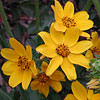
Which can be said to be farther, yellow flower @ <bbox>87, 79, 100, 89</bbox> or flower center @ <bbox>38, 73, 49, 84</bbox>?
flower center @ <bbox>38, 73, 49, 84</bbox>

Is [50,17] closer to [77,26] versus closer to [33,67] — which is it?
[77,26]

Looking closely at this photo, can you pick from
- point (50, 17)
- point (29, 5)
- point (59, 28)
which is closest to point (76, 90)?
point (59, 28)

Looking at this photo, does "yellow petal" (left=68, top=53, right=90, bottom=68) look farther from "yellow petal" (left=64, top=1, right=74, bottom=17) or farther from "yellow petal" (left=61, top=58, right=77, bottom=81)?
"yellow petal" (left=64, top=1, right=74, bottom=17)

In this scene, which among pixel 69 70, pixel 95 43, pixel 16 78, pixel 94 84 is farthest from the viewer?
pixel 95 43

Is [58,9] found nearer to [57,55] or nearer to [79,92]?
[57,55]

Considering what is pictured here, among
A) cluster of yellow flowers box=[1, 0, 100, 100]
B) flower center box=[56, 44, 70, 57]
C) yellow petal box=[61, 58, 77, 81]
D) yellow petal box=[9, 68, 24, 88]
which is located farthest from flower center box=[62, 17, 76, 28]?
yellow petal box=[9, 68, 24, 88]

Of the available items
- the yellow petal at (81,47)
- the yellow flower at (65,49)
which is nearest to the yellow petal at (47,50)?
the yellow flower at (65,49)

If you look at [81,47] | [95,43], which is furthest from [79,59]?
[95,43]
